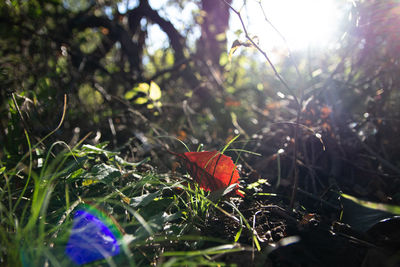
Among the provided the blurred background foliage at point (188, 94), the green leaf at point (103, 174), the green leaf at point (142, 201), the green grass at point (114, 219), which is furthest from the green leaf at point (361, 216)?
the green leaf at point (103, 174)

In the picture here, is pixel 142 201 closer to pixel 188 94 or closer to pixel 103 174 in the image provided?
pixel 103 174

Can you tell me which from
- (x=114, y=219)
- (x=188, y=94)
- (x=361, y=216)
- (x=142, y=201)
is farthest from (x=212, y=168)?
(x=188, y=94)

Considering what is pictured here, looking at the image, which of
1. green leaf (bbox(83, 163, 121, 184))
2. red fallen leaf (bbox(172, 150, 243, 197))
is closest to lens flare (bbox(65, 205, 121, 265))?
green leaf (bbox(83, 163, 121, 184))

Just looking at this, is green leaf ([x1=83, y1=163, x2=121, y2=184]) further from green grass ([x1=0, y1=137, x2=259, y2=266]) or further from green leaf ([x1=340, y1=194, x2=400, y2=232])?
green leaf ([x1=340, y1=194, x2=400, y2=232])

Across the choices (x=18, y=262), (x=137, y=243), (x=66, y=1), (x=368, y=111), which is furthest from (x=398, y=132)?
(x=66, y=1)

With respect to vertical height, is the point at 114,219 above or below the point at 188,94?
below

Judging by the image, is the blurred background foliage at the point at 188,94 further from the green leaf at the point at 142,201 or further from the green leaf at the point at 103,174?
the green leaf at the point at 142,201
